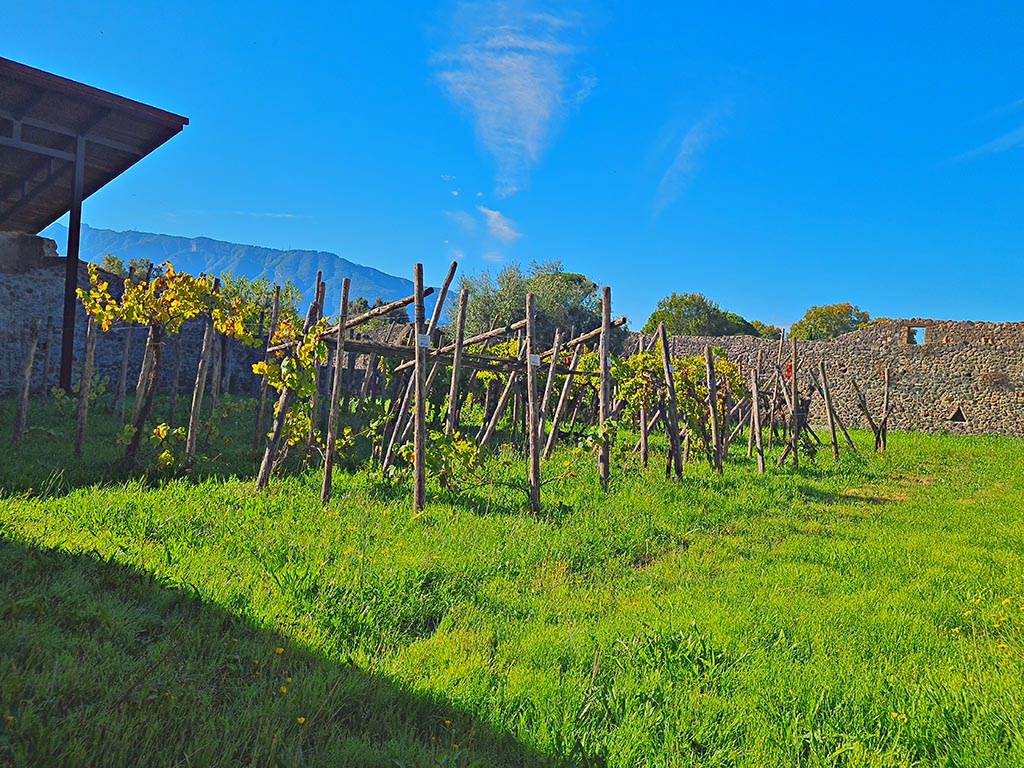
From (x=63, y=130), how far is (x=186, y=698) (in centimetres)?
927

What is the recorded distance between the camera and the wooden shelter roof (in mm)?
8156

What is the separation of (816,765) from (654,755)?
0.67m

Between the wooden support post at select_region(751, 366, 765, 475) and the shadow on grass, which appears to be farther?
the wooden support post at select_region(751, 366, 765, 475)

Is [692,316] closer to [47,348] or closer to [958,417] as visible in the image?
[958,417]

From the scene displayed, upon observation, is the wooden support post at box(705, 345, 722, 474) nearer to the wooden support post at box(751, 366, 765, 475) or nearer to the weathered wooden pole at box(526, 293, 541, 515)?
the wooden support post at box(751, 366, 765, 475)

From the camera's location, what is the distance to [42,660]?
2.84 metres

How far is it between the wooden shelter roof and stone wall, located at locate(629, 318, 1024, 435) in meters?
13.9

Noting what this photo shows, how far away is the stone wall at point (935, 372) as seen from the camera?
20.8m

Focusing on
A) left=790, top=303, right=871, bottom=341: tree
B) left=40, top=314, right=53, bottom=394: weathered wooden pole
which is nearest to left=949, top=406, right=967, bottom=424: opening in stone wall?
left=40, top=314, right=53, bottom=394: weathered wooden pole

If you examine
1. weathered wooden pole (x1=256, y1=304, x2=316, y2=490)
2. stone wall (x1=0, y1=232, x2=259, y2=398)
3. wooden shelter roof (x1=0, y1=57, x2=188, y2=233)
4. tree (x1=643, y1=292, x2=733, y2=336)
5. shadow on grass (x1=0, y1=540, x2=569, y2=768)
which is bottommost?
shadow on grass (x1=0, y1=540, x2=569, y2=768)

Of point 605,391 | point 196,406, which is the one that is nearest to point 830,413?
point 605,391

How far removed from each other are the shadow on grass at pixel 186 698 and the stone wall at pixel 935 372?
17.3m

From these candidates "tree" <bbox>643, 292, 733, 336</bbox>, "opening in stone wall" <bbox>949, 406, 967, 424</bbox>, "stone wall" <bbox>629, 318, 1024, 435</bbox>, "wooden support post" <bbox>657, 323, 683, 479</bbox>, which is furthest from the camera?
"tree" <bbox>643, 292, 733, 336</bbox>

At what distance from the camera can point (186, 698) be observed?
2.73 m
